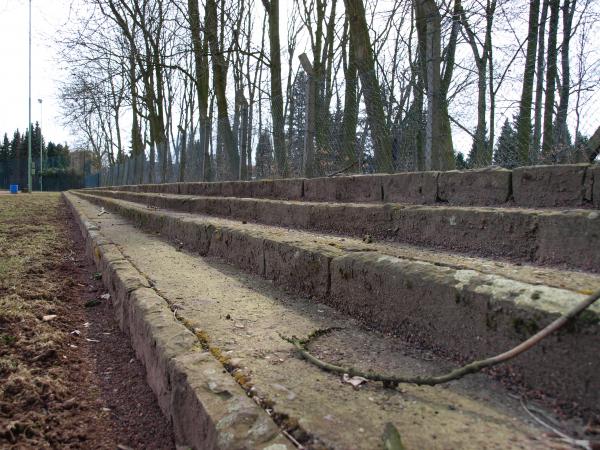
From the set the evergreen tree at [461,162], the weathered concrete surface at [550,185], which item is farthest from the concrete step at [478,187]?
the evergreen tree at [461,162]

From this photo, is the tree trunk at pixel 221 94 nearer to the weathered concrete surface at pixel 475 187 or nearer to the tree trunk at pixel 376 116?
the tree trunk at pixel 376 116

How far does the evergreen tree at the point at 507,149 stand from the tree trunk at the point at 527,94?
3 centimetres

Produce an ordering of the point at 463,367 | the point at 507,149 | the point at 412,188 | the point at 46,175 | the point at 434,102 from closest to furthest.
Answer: the point at 463,367 < the point at 412,188 < the point at 507,149 < the point at 434,102 < the point at 46,175

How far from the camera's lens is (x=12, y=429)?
52.0 inches

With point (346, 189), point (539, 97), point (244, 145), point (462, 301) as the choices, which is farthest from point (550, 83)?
point (462, 301)

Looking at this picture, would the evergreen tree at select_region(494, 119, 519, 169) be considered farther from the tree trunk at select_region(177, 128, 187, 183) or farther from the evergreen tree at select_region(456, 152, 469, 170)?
the tree trunk at select_region(177, 128, 187, 183)

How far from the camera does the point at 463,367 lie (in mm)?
1133

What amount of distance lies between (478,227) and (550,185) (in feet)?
1.56

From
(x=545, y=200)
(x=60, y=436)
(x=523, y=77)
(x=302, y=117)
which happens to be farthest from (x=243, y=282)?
(x=523, y=77)

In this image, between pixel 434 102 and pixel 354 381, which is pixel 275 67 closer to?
pixel 434 102

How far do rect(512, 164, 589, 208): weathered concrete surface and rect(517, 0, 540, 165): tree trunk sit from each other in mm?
1245

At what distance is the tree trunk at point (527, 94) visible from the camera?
353cm

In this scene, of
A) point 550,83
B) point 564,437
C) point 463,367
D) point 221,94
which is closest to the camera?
point 564,437

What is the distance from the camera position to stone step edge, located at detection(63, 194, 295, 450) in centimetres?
101
